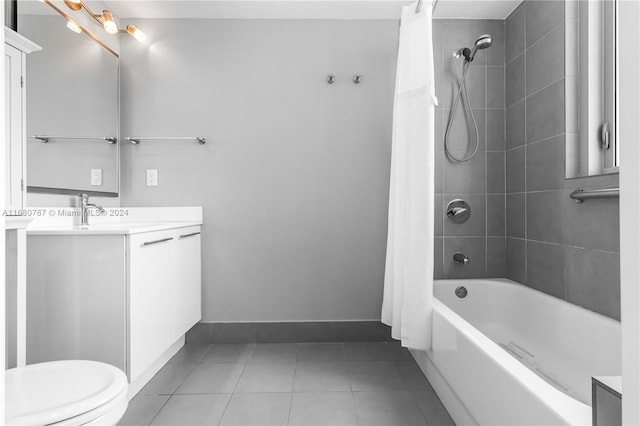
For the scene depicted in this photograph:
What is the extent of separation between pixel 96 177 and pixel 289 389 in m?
1.73

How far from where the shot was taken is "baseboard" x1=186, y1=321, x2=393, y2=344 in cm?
255

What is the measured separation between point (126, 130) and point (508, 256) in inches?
110

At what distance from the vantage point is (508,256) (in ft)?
8.36

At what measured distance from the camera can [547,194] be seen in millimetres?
2090

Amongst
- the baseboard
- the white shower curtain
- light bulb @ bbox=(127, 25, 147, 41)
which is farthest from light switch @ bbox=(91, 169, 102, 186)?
the white shower curtain

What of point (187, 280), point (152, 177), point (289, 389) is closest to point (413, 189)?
point (289, 389)

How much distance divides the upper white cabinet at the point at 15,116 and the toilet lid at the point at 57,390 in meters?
0.73

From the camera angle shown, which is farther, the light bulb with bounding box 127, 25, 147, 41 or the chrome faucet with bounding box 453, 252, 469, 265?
the chrome faucet with bounding box 453, 252, 469, 265

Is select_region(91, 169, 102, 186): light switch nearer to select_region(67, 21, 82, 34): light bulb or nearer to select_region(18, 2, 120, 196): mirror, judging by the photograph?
select_region(18, 2, 120, 196): mirror

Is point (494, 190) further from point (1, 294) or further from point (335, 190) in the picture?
point (1, 294)

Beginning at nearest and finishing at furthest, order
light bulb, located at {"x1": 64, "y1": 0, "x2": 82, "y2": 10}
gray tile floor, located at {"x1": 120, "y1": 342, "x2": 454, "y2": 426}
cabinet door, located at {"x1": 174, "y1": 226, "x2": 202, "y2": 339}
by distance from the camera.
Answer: gray tile floor, located at {"x1": 120, "y1": 342, "x2": 454, "y2": 426}
light bulb, located at {"x1": 64, "y1": 0, "x2": 82, "y2": 10}
cabinet door, located at {"x1": 174, "y1": 226, "x2": 202, "y2": 339}

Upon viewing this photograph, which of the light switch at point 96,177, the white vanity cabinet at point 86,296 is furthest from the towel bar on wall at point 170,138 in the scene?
the white vanity cabinet at point 86,296

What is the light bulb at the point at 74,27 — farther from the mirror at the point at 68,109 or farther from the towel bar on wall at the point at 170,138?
the towel bar on wall at the point at 170,138

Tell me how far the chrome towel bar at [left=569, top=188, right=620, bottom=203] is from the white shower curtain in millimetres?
685
